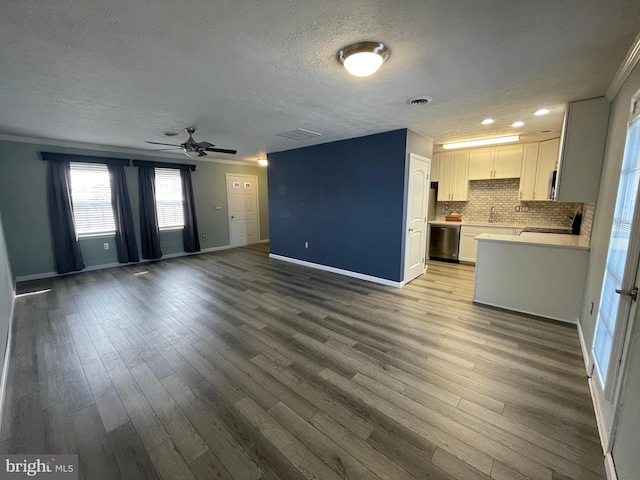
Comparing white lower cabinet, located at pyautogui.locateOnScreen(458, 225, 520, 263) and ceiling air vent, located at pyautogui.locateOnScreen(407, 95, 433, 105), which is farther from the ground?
ceiling air vent, located at pyautogui.locateOnScreen(407, 95, 433, 105)

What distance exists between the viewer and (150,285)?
441cm

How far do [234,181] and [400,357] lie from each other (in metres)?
6.68

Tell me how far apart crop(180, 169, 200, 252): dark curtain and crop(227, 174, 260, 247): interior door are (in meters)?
1.08

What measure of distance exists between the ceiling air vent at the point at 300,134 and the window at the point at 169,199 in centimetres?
362

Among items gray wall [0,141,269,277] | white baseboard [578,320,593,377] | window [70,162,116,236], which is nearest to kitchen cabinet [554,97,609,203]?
white baseboard [578,320,593,377]

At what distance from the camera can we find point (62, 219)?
4871 mm

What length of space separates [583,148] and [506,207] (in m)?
3.09

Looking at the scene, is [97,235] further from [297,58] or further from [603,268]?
[603,268]

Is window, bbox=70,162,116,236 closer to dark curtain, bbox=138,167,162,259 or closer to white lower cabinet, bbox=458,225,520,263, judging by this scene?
dark curtain, bbox=138,167,162,259

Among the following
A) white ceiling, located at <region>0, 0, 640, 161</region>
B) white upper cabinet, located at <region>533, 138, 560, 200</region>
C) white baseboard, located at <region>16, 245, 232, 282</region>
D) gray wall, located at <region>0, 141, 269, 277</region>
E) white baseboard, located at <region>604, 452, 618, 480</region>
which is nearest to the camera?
white baseboard, located at <region>604, 452, 618, 480</region>

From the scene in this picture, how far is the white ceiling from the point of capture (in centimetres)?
141

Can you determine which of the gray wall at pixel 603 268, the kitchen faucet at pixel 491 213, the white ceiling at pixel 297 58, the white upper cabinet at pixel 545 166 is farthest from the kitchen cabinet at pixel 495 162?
the gray wall at pixel 603 268

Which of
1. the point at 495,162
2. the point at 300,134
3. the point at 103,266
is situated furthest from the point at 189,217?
the point at 495,162

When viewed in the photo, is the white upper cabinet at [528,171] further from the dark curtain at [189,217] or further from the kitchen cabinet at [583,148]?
the dark curtain at [189,217]
